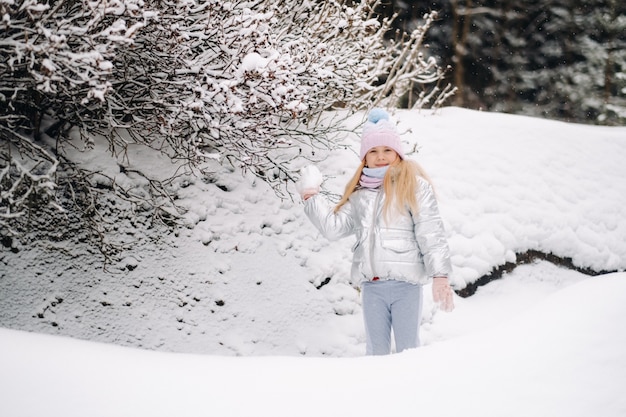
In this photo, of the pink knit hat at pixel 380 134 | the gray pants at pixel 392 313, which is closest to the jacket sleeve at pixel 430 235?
the gray pants at pixel 392 313

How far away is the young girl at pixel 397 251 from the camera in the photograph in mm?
2998

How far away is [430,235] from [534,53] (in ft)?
51.9

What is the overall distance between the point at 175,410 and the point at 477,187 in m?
5.37

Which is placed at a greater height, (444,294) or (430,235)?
(430,235)

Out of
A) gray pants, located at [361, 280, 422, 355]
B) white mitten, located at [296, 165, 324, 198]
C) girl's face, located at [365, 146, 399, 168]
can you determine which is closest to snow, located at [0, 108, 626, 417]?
gray pants, located at [361, 280, 422, 355]

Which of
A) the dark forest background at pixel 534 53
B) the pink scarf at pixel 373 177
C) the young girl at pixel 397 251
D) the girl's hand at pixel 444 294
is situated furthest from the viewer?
the dark forest background at pixel 534 53

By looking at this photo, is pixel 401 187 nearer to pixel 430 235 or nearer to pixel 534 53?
pixel 430 235

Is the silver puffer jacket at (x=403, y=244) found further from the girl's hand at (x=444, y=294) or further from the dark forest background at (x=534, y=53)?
the dark forest background at (x=534, y=53)

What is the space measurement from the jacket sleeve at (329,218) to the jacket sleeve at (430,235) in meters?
0.47

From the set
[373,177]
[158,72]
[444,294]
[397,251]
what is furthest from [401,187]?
[158,72]

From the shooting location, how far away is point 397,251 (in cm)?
303

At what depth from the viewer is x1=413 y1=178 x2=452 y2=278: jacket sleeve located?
2938 millimetres

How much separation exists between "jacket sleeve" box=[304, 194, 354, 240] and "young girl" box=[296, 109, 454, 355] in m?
0.11

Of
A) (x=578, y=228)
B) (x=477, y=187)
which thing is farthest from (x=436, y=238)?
(x=578, y=228)
